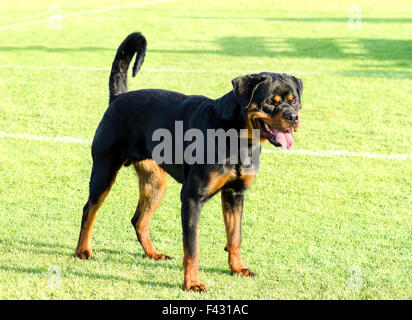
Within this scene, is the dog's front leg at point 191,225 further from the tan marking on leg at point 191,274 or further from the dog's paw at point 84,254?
the dog's paw at point 84,254

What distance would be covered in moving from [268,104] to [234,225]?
3.17 ft

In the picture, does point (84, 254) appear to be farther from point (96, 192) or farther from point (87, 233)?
point (96, 192)

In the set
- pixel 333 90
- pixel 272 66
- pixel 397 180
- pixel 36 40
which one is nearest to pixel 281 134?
pixel 397 180

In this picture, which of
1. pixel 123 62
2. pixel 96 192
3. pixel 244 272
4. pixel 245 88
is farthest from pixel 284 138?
pixel 123 62

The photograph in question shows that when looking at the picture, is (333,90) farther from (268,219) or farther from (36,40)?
(36,40)

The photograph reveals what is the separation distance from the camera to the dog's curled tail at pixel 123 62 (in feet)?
18.1

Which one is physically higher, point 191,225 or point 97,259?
point 191,225

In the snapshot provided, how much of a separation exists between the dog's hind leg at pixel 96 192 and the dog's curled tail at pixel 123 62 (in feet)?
2.04

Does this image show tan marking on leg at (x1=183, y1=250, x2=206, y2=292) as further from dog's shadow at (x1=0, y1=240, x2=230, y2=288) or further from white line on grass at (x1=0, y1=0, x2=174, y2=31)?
white line on grass at (x1=0, y1=0, x2=174, y2=31)

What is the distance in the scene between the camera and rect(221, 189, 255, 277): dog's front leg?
16.0ft

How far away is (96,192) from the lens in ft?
16.9

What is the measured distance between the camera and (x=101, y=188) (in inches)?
202

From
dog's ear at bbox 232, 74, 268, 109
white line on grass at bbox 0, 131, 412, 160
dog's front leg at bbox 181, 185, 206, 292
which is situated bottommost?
white line on grass at bbox 0, 131, 412, 160

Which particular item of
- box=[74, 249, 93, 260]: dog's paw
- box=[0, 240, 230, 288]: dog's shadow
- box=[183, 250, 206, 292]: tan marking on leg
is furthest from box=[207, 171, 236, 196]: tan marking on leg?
box=[74, 249, 93, 260]: dog's paw
